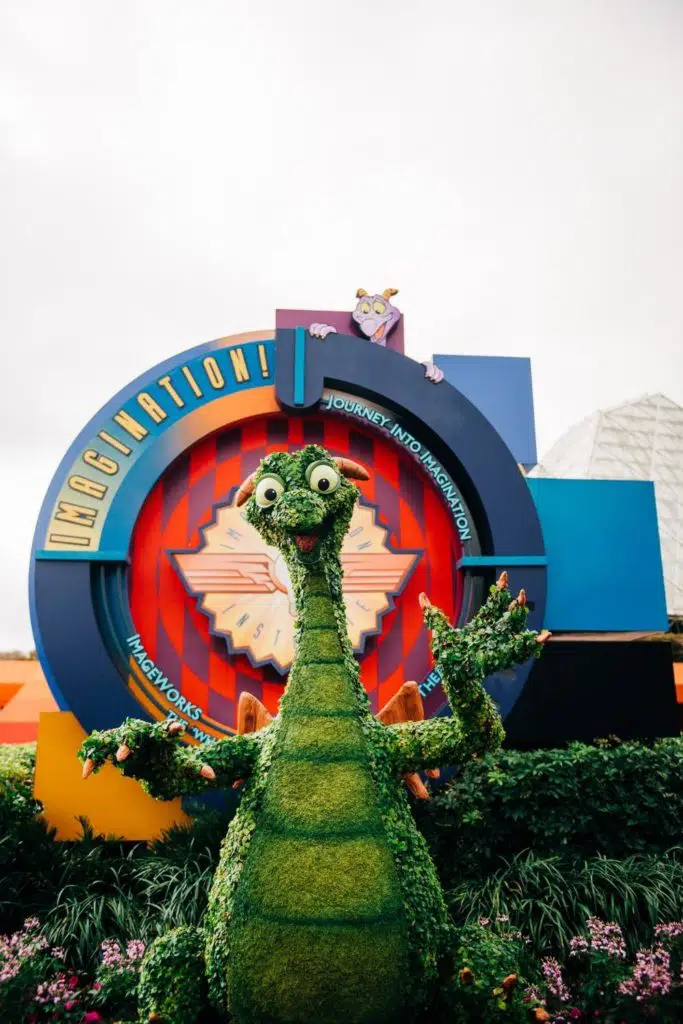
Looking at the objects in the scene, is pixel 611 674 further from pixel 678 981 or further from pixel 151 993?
pixel 151 993

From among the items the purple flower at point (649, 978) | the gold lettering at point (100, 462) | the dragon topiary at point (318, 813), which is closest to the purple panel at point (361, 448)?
the gold lettering at point (100, 462)

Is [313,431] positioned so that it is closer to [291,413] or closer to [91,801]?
[291,413]

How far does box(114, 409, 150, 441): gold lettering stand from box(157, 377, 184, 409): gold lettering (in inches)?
16.5

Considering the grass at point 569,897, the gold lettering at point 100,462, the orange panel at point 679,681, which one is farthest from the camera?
the orange panel at point 679,681

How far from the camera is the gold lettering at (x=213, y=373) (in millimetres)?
7246

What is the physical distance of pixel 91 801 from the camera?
6.18 meters

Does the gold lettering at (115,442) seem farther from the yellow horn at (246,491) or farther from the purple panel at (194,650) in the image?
the yellow horn at (246,491)

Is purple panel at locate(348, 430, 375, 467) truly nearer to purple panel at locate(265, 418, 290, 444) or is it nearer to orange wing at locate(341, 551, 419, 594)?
purple panel at locate(265, 418, 290, 444)

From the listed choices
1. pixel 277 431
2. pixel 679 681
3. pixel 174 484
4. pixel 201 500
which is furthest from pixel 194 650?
pixel 679 681

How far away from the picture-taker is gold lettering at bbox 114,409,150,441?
6.99 metres

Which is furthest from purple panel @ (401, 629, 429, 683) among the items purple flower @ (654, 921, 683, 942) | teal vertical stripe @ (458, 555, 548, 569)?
purple flower @ (654, 921, 683, 942)

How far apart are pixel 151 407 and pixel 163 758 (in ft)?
14.6

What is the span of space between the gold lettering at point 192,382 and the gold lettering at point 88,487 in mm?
1287

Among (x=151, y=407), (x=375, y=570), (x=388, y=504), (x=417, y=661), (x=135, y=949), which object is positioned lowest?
(x=135, y=949)
